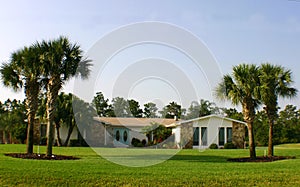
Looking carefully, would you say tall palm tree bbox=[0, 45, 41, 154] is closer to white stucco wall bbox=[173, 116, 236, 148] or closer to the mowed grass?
the mowed grass

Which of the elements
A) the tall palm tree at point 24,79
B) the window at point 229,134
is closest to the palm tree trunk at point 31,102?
the tall palm tree at point 24,79

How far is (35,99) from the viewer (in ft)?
71.5

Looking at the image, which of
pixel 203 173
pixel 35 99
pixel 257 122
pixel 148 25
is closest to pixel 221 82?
pixel 148 25

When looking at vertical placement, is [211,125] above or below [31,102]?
below

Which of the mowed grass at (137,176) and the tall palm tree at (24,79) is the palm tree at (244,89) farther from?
the tall palm tree at (24,79)

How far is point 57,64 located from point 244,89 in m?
10.5

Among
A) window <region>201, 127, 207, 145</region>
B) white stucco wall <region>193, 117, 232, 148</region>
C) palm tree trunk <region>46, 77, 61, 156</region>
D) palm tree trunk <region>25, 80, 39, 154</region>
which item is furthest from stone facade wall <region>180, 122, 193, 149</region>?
palm tree trunk <region>46, 77, 61, 156</region>

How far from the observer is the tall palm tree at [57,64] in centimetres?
2012

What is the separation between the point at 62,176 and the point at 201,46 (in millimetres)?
10302

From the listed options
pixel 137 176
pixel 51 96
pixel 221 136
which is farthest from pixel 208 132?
pixel 137 176

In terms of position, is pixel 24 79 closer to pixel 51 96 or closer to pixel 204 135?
pixel 51 96

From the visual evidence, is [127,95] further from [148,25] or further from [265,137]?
[265,137]

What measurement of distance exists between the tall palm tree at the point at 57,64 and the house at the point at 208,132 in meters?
20.6

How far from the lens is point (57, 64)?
20.1m
